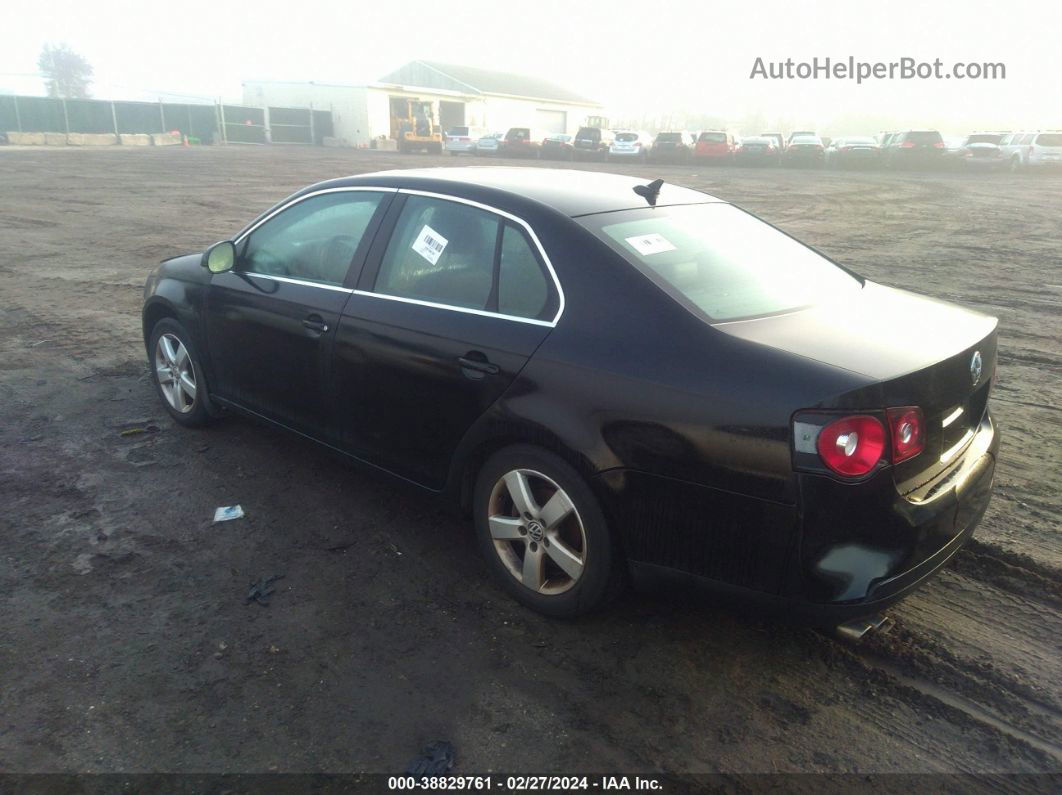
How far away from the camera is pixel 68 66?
284 ft

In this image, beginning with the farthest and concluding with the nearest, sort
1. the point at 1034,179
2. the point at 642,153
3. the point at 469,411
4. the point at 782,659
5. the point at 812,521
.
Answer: the point at 642,153 < the point at 1034,179 < the point at 469,411 < the point at 782,659 < the point at 812,521

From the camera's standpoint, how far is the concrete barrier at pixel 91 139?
4375 cm

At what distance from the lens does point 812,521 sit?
2500mm

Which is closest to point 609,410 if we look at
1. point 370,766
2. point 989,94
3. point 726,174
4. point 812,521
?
point 812,521

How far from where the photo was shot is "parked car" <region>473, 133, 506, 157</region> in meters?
40.7

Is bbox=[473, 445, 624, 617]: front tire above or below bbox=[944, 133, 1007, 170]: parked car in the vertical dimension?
below

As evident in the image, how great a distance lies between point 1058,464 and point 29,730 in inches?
198

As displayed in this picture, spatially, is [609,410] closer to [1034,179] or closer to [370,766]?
[370,766]

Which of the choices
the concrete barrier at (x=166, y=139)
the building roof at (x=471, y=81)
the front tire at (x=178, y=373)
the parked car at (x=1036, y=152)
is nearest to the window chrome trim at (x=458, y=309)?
the front tire at (x=178, y=373)

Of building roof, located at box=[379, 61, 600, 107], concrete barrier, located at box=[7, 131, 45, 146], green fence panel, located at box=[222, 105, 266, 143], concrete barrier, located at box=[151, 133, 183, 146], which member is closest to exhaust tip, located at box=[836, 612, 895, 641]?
concrete barrier, located at box=[7, 131, 45, 146]

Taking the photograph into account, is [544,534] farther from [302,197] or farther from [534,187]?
[302,197]

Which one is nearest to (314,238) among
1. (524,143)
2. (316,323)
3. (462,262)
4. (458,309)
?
(316,323)

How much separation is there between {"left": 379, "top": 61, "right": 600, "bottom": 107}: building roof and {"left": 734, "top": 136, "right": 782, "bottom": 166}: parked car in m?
34.0

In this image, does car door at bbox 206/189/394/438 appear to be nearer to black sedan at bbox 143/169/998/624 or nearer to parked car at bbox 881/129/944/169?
black sedan at bbox 143/169/998/624
